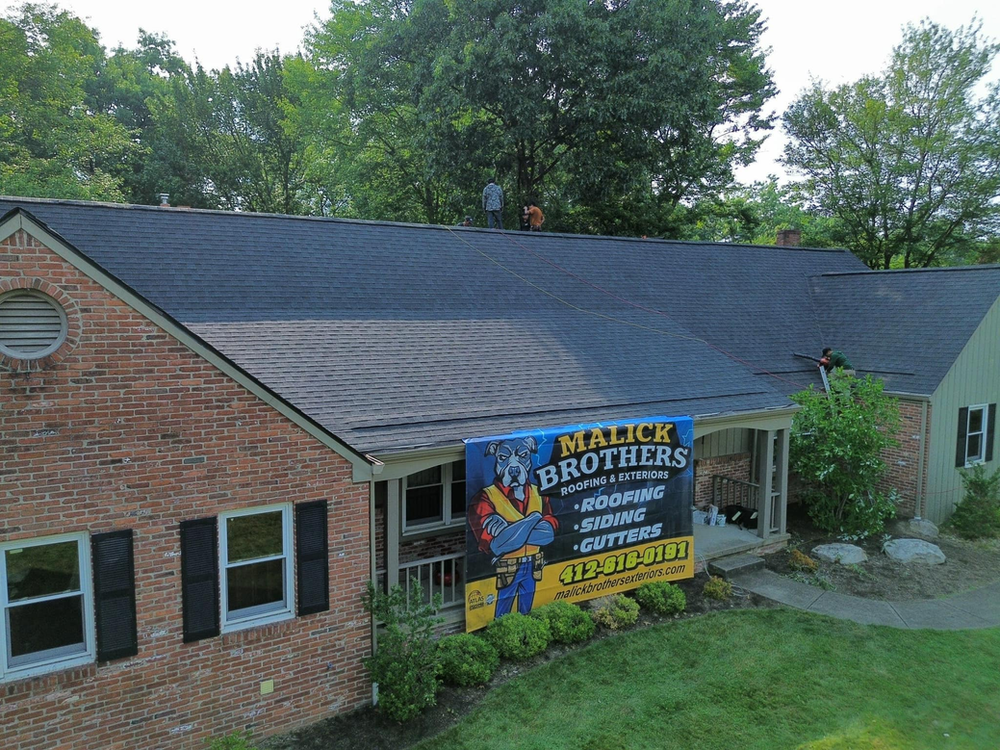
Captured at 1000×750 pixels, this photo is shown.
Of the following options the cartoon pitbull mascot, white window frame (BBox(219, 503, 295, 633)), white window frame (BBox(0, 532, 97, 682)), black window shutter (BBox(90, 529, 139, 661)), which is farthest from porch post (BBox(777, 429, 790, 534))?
white window frame (BBox(0, 532, 97, 682))

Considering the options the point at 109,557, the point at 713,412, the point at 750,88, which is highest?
the point at 750,88

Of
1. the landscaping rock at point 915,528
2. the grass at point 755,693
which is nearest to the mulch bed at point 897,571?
the landscaping rock at point 915,528

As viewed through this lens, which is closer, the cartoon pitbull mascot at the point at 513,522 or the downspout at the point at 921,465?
the cartoon pitbull mascot at the point at 513,522

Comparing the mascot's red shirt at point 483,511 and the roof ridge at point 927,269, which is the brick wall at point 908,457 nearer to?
the roof ridge at point 927,269

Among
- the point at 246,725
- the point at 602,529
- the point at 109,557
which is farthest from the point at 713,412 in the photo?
the point at 109,557

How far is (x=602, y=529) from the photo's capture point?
1081cm

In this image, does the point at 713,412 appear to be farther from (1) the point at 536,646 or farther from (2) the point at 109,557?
(2) the point at 109,557

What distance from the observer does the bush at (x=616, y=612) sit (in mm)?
10172

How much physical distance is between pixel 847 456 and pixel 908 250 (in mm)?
25432

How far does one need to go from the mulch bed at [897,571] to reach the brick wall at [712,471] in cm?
170

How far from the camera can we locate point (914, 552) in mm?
13312

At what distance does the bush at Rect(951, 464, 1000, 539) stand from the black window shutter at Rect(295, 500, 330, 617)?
14.3 m

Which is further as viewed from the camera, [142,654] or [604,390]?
[604,390]

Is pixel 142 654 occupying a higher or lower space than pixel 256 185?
lower
